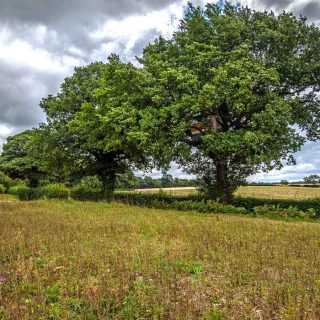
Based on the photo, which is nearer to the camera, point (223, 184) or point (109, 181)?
point (223, 184)

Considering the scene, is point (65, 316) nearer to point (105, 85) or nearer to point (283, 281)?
point (283, 281)

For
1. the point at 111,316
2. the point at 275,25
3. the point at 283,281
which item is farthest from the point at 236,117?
the point at 111,316

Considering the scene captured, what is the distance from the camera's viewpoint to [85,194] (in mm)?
38594

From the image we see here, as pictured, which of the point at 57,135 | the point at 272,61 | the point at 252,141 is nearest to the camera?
the point at 252,141

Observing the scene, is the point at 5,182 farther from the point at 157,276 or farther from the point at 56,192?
the point at 157,276

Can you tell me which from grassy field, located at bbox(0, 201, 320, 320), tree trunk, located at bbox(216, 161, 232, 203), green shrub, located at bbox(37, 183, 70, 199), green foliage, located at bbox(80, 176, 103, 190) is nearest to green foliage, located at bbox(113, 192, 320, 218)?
tree trunk, located at bbox(216, 161, 232, 203)

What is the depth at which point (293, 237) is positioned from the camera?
574 inches

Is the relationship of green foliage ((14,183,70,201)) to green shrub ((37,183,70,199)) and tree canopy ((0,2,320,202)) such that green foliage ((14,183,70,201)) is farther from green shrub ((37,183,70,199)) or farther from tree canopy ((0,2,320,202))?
tree canopy ((0,2,320,202))

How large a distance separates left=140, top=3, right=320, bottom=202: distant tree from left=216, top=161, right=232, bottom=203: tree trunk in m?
0.08

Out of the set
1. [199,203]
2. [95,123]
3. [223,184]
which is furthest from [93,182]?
[199,203]

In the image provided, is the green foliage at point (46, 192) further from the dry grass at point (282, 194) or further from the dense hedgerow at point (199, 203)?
the dry grass at point (282, 194)

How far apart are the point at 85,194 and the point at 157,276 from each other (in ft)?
104

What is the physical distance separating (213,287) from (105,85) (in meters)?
29.3

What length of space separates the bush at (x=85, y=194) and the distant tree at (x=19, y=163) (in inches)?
921
